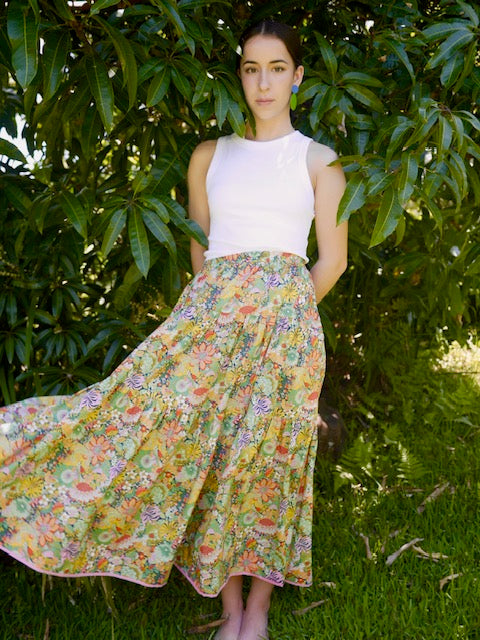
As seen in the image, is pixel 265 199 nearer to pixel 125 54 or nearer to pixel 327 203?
pixel 327 203

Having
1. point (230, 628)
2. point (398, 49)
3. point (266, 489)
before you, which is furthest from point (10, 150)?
point (230, 628)

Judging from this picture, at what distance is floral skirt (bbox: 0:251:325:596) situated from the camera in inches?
81.3

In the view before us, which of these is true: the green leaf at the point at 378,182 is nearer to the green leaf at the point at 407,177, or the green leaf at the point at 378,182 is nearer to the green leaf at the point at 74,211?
the green leaf at the point at 407,177

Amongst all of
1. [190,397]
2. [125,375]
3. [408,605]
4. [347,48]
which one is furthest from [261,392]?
[347,48]

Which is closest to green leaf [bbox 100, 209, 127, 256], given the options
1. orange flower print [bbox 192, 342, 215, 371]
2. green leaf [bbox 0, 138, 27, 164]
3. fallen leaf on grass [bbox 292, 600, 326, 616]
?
green leaf [bbox 0, 138, 27, 164]

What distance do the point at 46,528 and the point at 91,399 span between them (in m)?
0.33

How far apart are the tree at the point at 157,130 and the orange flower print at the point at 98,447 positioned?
1.31 feet

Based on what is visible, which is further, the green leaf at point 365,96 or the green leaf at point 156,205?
the green leaf at point 365,96

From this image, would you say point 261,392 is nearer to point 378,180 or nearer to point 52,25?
point 378,180

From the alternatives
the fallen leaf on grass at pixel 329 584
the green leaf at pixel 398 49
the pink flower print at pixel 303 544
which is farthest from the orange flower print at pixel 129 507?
the green leaf at pixel 398 49

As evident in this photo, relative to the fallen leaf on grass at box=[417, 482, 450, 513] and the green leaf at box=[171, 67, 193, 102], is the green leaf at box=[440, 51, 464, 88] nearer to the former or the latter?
Result: the green leaf at box=[171, 67, 193, 102]

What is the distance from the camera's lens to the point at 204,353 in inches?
82.9

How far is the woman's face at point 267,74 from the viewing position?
6.93 feet

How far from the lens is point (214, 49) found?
2.24m
